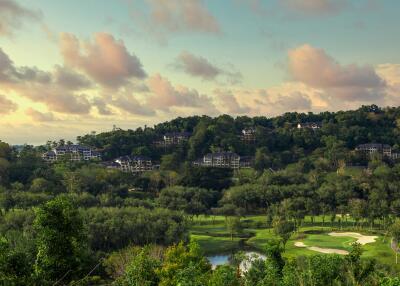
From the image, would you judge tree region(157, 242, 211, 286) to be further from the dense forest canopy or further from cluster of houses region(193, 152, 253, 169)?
cluster of houses region(193, 152, 253, 169)

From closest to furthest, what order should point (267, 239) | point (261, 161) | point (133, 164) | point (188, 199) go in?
point (267, 239) → point (188, 199) → point (261, 161) → point (133, 164)

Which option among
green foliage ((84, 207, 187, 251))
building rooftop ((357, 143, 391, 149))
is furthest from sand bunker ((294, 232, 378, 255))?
building rooftop ((357, 143, 391, 149))

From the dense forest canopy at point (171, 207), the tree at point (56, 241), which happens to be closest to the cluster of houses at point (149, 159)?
the dense forest canopy at point (171, 207)

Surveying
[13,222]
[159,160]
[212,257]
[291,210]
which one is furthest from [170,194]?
[159,160]

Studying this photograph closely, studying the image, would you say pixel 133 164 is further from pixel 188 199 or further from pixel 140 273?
pixel 140 273

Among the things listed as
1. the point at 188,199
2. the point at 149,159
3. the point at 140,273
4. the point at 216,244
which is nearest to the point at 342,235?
the point at 216,244

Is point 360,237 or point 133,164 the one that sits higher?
point 133,164
